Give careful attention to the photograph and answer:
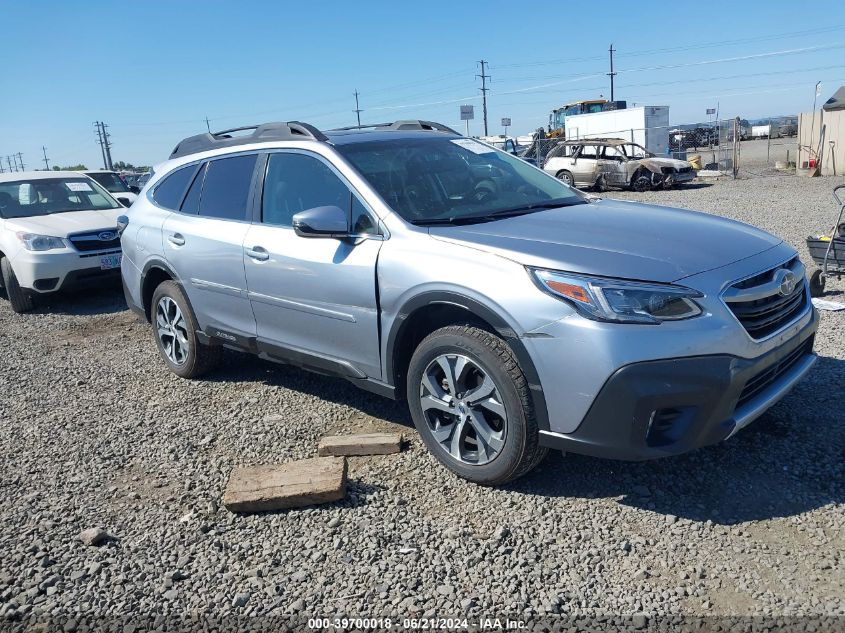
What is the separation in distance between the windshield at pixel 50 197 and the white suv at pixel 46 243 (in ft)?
0.04

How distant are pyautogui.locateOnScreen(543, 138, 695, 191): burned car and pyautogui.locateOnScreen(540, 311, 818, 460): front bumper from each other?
64.2ft

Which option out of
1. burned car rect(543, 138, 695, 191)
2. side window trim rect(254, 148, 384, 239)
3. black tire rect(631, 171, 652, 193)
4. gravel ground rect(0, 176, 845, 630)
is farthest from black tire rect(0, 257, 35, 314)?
black tire rect(631, 171, 652, 193)

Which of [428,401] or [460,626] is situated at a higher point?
[428,401]

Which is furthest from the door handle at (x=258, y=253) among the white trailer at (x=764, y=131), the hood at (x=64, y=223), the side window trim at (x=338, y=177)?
the white trailer at (x=764, y=131)

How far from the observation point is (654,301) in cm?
300

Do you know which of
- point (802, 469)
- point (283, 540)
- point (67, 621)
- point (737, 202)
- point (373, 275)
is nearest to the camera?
point (67, 621)

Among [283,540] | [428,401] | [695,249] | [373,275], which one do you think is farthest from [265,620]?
[695,249]

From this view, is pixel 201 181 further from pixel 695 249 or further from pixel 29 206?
pixel 29 206

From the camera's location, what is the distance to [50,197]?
32.1 ft

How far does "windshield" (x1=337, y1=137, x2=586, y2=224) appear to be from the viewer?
398 cm

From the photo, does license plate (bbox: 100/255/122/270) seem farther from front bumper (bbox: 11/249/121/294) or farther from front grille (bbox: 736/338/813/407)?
front grille (bbox: 736/338/813/407)

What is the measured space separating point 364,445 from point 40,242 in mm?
6505

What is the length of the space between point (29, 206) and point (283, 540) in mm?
8180

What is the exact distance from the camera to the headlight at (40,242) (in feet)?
28.3
